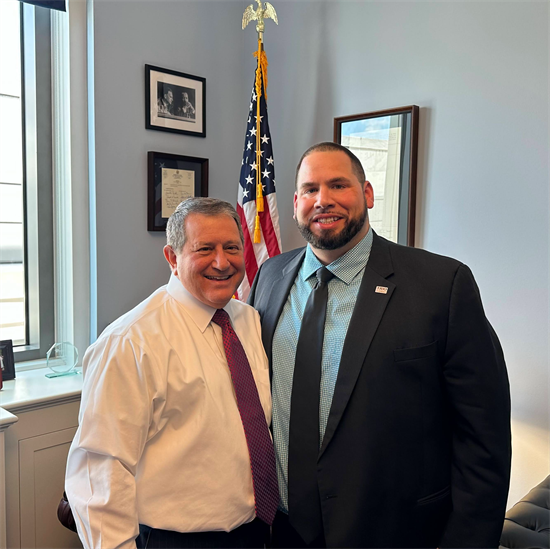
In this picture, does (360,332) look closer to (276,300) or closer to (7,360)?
(276,300)

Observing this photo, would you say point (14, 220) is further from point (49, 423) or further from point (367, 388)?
point (367, 388)

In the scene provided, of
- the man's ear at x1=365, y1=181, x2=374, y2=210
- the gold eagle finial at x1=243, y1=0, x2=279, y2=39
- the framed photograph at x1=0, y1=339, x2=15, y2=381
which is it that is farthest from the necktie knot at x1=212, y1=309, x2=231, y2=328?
the gold eagle finial at x1=243, y1=0, x2=279, y2=39

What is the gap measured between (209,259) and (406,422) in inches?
26.2

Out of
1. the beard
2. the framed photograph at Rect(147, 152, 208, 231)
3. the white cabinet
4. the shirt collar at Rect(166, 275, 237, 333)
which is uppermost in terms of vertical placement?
the framed photograph at Rect(147, 152, 208, 231)

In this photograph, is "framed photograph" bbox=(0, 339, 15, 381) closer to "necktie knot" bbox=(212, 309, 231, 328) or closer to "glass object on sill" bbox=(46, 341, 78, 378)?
"glass object on sill" bbox=(46, 341, 78, 378)

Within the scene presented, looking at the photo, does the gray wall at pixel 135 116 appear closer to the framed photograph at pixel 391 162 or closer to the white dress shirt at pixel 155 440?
the framed photograph at pixel 391 162

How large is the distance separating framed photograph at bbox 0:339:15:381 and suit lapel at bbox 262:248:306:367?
1.43 meters

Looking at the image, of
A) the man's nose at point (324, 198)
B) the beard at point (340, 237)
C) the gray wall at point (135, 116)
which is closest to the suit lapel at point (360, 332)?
the beard at point (340, 237)

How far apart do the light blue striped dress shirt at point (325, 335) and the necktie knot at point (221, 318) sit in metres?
0.16

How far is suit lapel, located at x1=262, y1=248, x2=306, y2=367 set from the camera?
157 cm

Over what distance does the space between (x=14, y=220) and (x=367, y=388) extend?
209 centimetres

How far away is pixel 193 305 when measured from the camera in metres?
1.45

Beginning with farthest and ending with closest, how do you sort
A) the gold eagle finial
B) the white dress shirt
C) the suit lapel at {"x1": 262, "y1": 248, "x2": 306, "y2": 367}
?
the gold eagle finial → the suit lapel at {"x1": 262, "y1": 248, "x2": 306, "y2": 367} → the white dress shirt

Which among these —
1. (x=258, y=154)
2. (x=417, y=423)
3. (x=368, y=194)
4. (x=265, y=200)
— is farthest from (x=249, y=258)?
(x=417, y=423)
